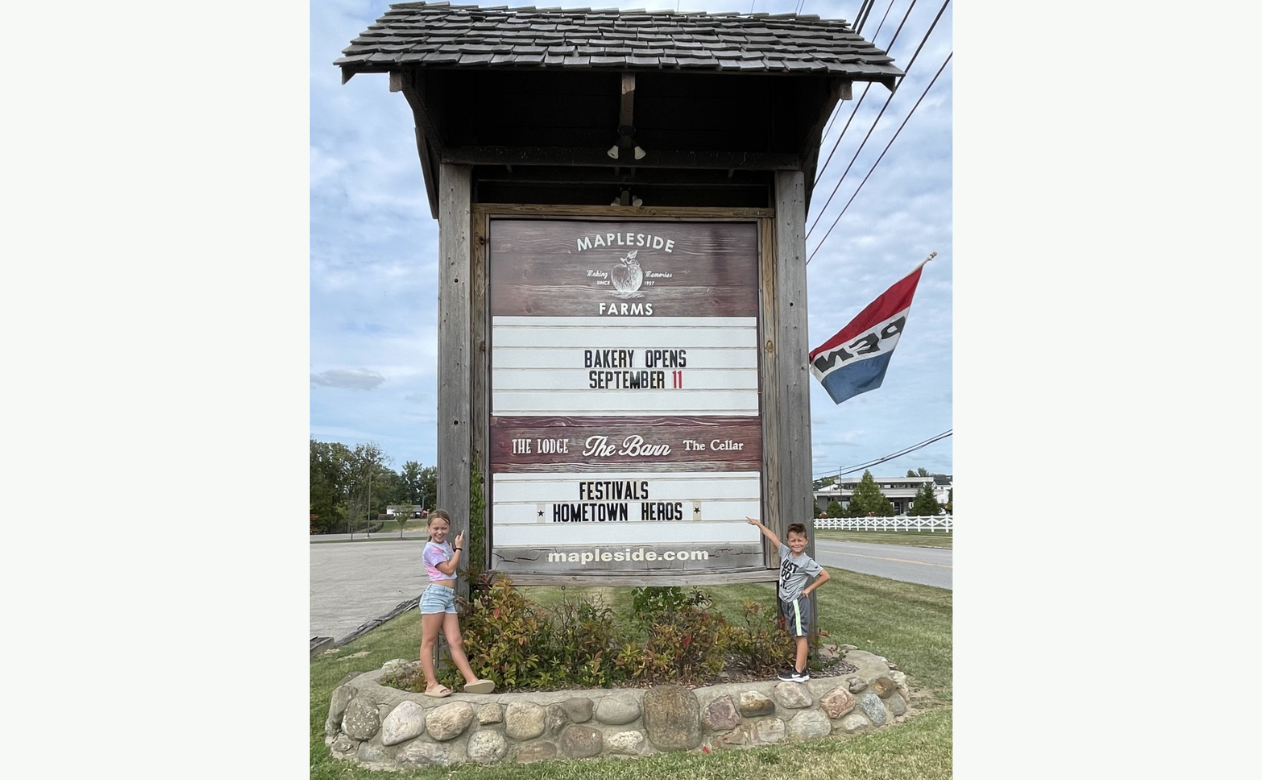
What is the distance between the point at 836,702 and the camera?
4164mm

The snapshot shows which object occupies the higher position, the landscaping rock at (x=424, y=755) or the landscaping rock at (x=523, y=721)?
the landscaping rock at (x=523, y=721)

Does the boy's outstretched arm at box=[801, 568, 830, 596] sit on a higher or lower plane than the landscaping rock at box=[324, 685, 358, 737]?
higher

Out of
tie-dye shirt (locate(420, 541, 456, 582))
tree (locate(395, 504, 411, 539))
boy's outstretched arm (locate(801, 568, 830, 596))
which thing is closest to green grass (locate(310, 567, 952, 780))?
boy's outstretched arm (locate(801, 568, 830, 596))

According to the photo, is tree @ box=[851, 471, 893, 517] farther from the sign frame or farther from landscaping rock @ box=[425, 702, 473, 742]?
landscaping rock @ box=[425, 702, 473, 742]

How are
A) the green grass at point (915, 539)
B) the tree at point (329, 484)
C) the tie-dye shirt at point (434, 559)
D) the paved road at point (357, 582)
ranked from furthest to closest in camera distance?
the green grass at point (915, 539), the tree at point (329, 484), the paved road at point (357, 582), the tie-dye shirt at point (434, 559)

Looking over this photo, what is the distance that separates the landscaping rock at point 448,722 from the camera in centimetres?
386

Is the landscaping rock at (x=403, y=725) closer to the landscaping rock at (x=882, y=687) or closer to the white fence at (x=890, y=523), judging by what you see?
the landscaping rock at (x=882, y=687)

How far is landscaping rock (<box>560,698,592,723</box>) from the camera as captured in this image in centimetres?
393

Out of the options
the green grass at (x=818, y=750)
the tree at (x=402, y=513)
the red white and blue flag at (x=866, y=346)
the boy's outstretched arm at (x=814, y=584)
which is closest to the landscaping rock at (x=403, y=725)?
the green grass at (x=818, y=750)

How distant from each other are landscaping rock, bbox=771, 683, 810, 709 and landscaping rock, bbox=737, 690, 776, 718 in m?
0.05

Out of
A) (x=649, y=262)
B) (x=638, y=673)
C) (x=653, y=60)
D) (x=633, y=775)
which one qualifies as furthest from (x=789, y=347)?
(x=633, y=775)

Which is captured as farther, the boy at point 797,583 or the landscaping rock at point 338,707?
the boy at point 797,583

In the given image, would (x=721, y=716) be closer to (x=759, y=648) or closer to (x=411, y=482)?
(x=759, y=648)

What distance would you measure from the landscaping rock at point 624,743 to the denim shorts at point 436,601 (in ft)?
3.98
